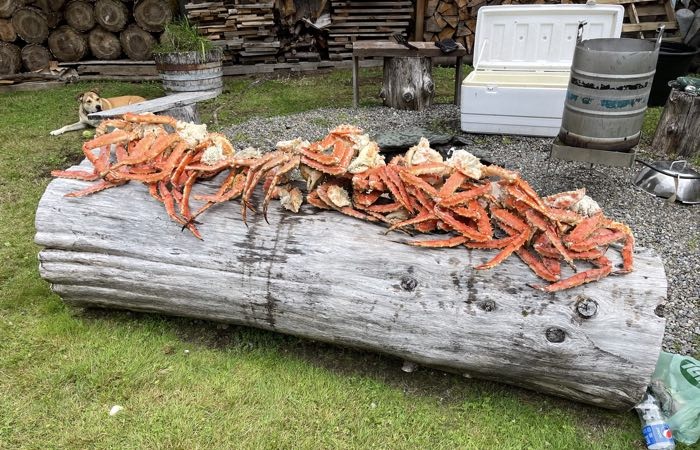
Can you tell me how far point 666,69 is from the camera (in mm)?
8094

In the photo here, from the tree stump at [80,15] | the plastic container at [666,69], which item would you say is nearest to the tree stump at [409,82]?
the plastic container at [666,69]

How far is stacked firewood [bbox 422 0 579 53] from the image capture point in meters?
10.4

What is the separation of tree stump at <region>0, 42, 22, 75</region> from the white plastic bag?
11653mm

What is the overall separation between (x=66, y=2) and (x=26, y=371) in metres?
9.29

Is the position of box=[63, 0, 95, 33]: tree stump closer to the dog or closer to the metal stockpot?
the dog

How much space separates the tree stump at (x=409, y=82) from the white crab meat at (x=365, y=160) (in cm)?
525

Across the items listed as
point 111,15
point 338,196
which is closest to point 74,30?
point 111,15

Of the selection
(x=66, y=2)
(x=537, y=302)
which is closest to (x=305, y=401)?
(x=537, y=302)

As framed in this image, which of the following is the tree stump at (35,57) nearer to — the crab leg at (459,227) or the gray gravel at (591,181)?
the gray gravel at (591,181)

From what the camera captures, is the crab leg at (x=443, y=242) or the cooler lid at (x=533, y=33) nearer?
the crab leg at (x=443, y=242)

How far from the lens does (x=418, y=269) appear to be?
8.92ft

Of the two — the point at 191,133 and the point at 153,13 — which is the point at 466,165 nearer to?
the point at 191,133

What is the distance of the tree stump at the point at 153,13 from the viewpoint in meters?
9.98

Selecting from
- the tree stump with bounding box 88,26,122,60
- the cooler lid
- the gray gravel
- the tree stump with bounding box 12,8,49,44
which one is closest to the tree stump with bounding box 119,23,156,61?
the tree stump with bounding box 88,26,122,60
